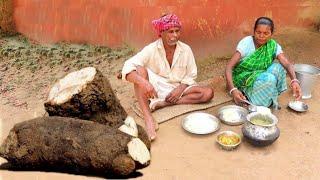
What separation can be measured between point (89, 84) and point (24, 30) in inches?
104

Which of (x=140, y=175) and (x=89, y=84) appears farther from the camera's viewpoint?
(x=89, y=84)

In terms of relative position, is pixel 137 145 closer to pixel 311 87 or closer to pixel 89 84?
pixel 89 84

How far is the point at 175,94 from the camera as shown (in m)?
4.35

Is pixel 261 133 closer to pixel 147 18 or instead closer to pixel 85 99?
pixel 85 99

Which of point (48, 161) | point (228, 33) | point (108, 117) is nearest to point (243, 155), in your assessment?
point (108, 117)

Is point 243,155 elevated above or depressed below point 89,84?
below

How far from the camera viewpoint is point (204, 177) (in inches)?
132

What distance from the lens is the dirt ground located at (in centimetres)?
342

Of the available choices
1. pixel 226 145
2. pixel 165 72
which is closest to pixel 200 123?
pixel 226 145

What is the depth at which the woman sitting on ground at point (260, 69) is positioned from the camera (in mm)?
4262

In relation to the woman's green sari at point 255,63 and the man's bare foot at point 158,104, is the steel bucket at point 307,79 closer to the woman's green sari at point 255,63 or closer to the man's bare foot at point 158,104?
the woman's green sari at point 255,63

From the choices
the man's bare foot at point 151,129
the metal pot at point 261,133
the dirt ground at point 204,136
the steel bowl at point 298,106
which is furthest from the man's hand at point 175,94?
the steel bowl at point 298,106

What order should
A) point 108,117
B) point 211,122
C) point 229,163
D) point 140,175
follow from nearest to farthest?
1. point 140,175
2. point 229,163
3. point 108,117
4. point 211,122

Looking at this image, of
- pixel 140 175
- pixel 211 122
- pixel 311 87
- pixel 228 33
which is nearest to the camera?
pixel 140 175
